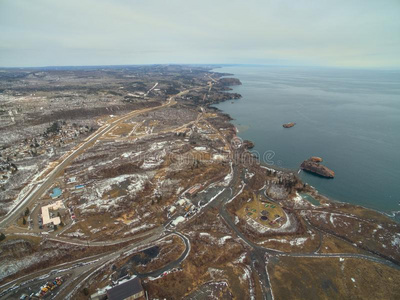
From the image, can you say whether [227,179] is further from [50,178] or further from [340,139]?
[340,139]

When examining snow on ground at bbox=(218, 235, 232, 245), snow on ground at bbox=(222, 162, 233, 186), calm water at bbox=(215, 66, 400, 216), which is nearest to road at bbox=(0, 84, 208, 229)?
snow on ground at bbox=(218, 235, 232, 245)

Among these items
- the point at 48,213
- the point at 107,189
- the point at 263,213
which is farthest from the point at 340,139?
the point at 48,213

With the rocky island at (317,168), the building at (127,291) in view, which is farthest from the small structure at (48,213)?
the rocky island at (317,168)

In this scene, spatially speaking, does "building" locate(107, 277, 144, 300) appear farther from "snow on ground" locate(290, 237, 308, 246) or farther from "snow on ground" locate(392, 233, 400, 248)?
"snow on ground" locate(392, 233, 400, 248)

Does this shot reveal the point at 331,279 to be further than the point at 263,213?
No

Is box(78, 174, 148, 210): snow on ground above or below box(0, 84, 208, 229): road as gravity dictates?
below

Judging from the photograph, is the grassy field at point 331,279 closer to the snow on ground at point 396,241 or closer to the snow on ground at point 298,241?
the snow on ground at point 298,241

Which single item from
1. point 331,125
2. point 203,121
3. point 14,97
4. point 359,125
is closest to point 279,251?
point 203,121

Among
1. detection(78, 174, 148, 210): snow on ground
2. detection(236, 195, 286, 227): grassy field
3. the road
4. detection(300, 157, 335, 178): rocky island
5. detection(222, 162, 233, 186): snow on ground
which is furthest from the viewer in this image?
detection(300, 157, 335, 178): rocky island
